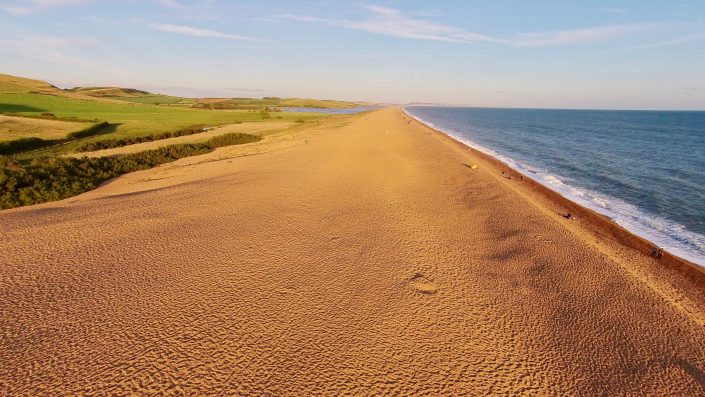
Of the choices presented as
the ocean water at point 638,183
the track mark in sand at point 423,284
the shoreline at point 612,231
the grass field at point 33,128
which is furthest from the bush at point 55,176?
the ocean water at point 638,183

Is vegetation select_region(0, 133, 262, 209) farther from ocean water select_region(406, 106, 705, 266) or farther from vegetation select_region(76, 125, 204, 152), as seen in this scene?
ocean water select_region(406, 106, 705, 266)

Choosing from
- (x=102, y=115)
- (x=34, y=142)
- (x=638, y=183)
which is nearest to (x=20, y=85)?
(x=102, y=115)

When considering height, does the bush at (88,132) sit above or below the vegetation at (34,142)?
above

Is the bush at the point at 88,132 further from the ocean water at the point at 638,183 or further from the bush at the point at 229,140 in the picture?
the ocean water at the point at 638,183

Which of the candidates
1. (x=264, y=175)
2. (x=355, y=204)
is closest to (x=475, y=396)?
(x=355, y=204)

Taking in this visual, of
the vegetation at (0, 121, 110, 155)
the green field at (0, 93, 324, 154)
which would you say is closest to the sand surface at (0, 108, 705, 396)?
the vegetation at (0, 121, 110, 155)

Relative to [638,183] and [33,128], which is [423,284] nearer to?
[638,183]

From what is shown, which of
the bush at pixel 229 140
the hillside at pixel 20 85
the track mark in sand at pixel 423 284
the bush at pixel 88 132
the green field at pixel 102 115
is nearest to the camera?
the track mark in sand at pixel 423 284
